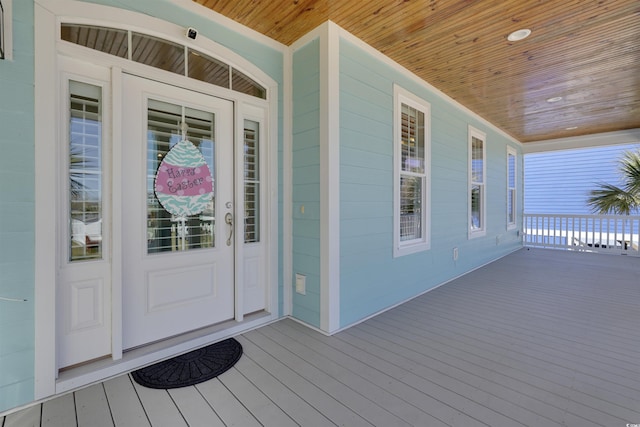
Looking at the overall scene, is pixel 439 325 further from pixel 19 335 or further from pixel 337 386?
pixel 19 335

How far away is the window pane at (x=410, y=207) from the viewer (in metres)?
3.69

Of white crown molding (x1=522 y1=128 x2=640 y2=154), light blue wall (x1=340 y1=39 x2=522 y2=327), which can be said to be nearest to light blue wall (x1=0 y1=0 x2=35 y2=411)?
light blue wall (x1=340 y1=39 x2=522 y2=327)

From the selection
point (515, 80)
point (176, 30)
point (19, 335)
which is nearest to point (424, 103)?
point (515, 80)

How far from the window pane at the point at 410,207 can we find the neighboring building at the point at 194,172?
0.09 ft

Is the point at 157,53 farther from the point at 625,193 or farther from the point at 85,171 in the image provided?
the point at 625,193

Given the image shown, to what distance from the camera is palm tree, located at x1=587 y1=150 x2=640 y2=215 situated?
649 cm

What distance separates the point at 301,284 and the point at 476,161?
4.40m

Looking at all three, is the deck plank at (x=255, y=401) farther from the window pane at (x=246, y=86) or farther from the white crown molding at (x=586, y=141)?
the white crown molding at (x=586, y=141)

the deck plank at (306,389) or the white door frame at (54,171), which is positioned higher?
the white door frame at (54,171)

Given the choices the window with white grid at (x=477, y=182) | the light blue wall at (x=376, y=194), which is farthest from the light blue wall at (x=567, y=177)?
the light blue wall at (x=376, y=194)

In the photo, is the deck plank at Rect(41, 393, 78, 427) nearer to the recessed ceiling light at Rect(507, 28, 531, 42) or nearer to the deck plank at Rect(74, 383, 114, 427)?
the deck plank at Rect(74, 383, 114, 427)

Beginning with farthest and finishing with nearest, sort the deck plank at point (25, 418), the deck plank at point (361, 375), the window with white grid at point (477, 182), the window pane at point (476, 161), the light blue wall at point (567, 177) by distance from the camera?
the light blue wall at point (567, 177), the window pane at point (476, 161), the window with white grid at point (477, 182), the deck plank at point (361, 375), the deck plank at point (25, 418)

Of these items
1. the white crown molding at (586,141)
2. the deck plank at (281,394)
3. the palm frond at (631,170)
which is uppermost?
the white crown molding at (586,141)

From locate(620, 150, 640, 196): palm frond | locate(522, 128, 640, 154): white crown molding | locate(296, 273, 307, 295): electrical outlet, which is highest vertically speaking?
locate(522, 128, 640, 154): white crown molding
